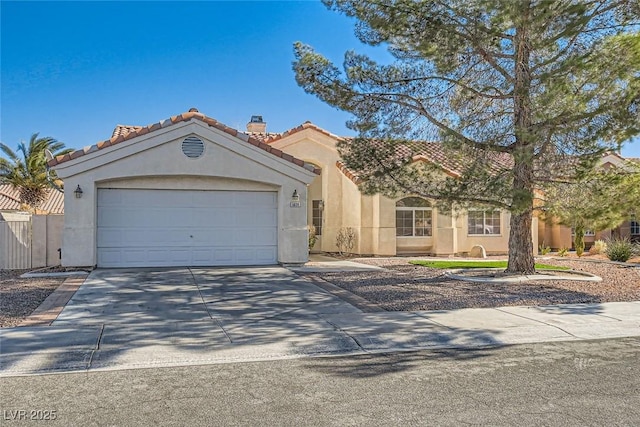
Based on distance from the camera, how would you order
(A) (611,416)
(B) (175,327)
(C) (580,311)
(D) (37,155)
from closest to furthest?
(A) (611,416), (B) (175,327), (C) (580,311), (D) (37,155)

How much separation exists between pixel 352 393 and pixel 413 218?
16548 millimetres

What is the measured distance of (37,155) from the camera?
2897 cm

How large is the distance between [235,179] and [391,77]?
17.7ft

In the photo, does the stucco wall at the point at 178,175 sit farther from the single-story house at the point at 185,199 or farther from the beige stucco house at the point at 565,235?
the beige stucco house at the point at 565,235

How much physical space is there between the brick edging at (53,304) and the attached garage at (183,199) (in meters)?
2.21

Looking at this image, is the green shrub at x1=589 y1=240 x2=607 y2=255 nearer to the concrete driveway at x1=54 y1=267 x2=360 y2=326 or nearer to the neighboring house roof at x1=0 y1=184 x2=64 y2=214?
the concrete driveway at x1=54 y1=267 x2=360 y2=326

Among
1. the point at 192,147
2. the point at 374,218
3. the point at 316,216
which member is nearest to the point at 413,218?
the point at 374,218

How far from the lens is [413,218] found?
2158 centimetres

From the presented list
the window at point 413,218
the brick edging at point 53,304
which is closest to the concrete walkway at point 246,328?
the brick edging at point 53,304

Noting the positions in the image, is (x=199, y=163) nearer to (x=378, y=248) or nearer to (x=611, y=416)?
(x=378, y=248)

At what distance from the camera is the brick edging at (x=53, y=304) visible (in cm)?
856

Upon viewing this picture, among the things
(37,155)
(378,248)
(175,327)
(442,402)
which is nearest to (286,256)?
(378,248)

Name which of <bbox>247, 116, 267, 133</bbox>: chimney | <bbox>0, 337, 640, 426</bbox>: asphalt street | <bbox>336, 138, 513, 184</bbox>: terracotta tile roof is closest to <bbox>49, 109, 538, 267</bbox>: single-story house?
<bbox>336, 138, 513, 184</bbox>: terracotta tile roof

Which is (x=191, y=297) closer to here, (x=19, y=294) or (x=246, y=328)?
(x=246, y=328)
